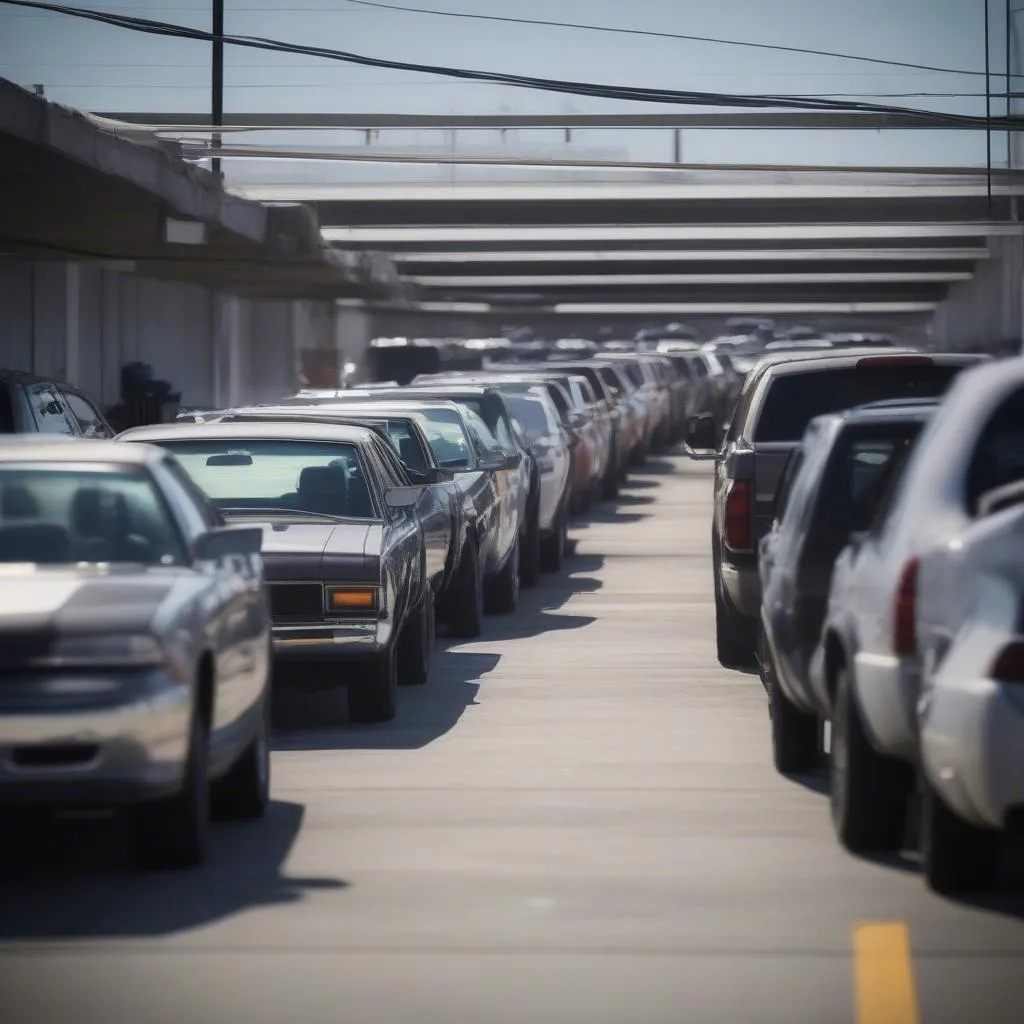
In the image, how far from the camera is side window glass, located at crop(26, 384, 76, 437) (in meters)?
18.6

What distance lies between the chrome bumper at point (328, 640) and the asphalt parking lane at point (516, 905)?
1.45ft

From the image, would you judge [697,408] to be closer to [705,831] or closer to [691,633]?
[691,633]

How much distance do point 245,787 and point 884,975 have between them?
354 cm

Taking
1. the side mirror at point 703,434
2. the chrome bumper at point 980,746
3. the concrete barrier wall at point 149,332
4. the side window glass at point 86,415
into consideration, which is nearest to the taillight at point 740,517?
the side mirror at point 703,434

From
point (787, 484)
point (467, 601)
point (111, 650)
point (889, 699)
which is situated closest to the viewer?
point (889, 699)

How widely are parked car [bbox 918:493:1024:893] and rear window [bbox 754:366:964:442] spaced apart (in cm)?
660

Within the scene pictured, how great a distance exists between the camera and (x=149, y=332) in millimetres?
50844

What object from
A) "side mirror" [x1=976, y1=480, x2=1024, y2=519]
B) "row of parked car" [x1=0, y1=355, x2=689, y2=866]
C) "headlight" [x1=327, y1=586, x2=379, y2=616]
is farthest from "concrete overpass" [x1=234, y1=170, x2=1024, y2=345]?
"side mirror" [x1=976, y1=480, x2=1024, y2=519]

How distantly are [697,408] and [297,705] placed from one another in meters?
39.1

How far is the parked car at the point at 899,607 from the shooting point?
788 centimetres

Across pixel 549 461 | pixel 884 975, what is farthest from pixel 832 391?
pixel 549 461

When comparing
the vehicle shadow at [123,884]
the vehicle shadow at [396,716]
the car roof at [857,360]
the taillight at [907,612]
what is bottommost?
the vehicle shadow at [123,884]

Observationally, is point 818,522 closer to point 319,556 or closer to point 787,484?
point 787,484

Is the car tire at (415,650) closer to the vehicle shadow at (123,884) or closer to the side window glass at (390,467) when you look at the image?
the side window glass at (390,467)
